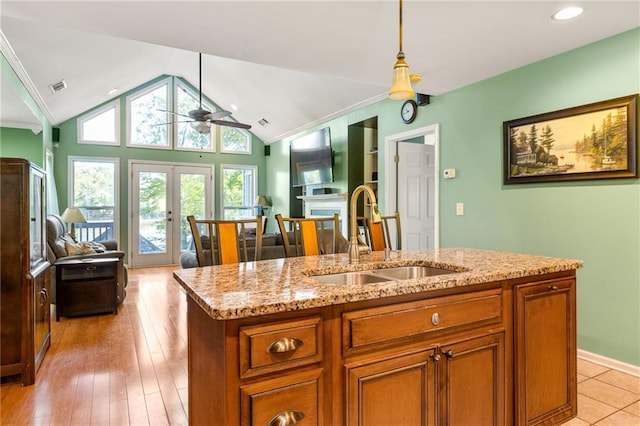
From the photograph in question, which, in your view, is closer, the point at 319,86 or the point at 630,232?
the point at 630,232

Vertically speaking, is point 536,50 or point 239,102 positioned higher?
point 239,102

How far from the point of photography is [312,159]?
6.67 m

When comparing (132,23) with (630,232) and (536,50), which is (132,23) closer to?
(536,50)

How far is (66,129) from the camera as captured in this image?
700cm

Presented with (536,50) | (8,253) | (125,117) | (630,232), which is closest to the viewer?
(8,253)

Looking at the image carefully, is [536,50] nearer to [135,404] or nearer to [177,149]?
[135,404]

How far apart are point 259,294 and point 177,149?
7441 millimetres

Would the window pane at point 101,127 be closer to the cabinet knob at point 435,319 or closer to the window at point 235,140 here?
the window at point 235,140

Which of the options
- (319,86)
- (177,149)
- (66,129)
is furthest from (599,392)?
(66,129)

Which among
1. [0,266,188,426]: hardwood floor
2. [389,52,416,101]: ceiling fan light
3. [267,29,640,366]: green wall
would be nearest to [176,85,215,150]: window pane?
[0,266,188,426]: hardwood floor

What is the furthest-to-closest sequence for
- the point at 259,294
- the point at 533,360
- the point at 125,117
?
the point at 125,117 < the point at 533,360 < the point at 259,294

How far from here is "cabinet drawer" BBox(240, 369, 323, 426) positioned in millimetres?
1165

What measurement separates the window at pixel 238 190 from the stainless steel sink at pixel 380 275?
6926 mm

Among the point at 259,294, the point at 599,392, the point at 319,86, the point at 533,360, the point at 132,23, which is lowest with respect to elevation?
the point at 599,392
